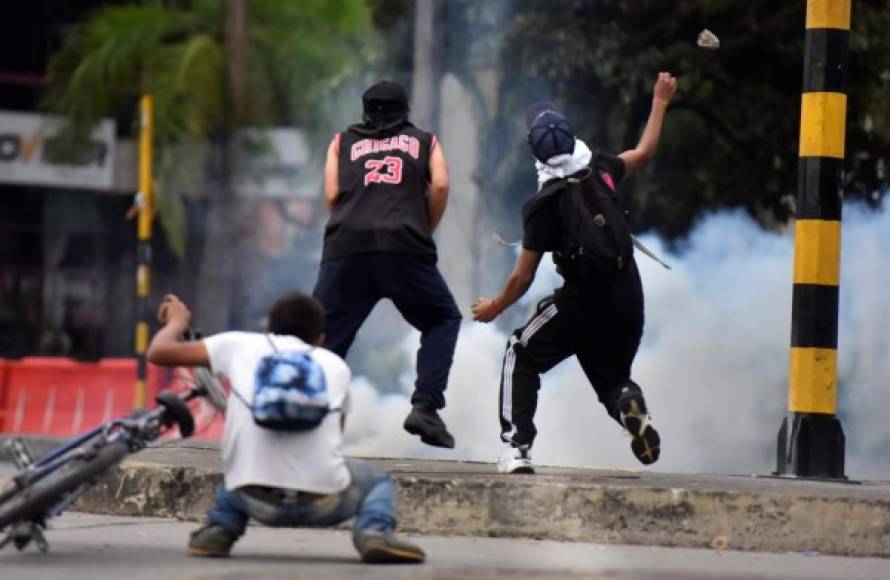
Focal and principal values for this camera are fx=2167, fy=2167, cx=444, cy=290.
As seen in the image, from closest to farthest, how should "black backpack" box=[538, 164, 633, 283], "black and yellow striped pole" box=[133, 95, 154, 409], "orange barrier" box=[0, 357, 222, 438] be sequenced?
1. "black backpack" box=[538, 164, 633, 283]
2. "orange barrier" box=[0, 357, 222, 438]
3. "black and yellow striped pole" box=[133, 95, 154, 409]

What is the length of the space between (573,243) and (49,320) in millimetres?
20504

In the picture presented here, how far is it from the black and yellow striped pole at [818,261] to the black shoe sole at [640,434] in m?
0.89

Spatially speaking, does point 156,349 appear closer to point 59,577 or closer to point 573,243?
point 59,577

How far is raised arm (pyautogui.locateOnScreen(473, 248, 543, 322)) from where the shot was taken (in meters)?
7.37

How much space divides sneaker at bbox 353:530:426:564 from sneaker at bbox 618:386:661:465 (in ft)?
4.36

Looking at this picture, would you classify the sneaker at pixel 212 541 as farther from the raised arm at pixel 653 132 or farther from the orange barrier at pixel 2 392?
the orange barrier at pixel 2 392

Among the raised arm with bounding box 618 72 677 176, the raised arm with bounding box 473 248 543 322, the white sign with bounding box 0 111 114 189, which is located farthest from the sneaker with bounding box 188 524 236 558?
the white sign with bounding box 0 111 114 189

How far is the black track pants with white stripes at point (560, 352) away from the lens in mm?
7469

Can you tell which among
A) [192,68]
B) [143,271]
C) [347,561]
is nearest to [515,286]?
[347,561]

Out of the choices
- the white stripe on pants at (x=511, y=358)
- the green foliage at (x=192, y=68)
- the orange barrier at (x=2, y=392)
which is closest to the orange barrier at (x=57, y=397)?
the orange barrier at (x=2, y=392)

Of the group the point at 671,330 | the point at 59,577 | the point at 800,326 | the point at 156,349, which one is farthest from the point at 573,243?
the point at 671,330

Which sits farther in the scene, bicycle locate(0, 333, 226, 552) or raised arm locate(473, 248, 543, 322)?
raised arm locate(473, 248, 543, 322)

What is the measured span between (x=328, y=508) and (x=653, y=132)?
2.23m

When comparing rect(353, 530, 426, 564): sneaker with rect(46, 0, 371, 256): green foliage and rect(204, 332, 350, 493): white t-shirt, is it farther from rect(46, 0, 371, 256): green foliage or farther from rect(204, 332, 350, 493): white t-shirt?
rect(46, 0, 371, 256): green foliage
